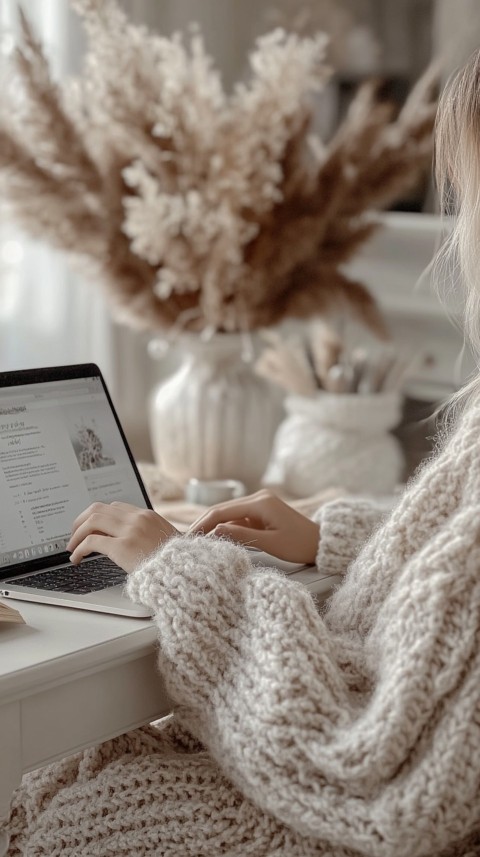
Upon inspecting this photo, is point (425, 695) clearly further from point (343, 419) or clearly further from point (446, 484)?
point (343, 419)

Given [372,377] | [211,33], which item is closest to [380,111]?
[372,377]

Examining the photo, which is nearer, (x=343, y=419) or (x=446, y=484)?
(x=446, y=484)

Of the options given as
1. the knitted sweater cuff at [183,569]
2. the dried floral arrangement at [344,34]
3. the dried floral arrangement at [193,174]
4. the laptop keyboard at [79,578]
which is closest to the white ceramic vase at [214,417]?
the dried floral arrangement at [193,174]

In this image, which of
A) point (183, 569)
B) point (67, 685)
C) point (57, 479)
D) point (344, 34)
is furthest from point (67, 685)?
point (344, 34)

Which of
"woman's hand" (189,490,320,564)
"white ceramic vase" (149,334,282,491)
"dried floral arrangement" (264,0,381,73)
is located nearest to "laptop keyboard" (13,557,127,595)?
"woman's hand" (189,490,320,564)

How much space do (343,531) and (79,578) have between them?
0.29 metres

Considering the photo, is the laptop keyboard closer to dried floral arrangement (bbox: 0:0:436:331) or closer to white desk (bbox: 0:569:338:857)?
white desk (bbox: 0:569:338:857)

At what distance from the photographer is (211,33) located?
2.89 m

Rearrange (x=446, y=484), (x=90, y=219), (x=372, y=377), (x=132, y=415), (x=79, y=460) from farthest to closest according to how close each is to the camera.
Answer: (x=132, y=415) → (x=372, y=377) → (x=90, y=219) → (x=79, y=460) → (x=446, y=484)

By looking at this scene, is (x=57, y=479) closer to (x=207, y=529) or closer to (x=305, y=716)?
(x=207, y=529)

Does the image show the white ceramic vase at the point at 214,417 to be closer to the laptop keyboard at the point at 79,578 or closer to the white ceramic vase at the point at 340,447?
the white ceramic vase at the point at 340,447

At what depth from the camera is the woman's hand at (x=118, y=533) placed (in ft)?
3.34

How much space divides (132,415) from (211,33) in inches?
40.7

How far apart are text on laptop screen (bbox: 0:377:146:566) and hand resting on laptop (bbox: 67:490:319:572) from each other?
0.14 feet
